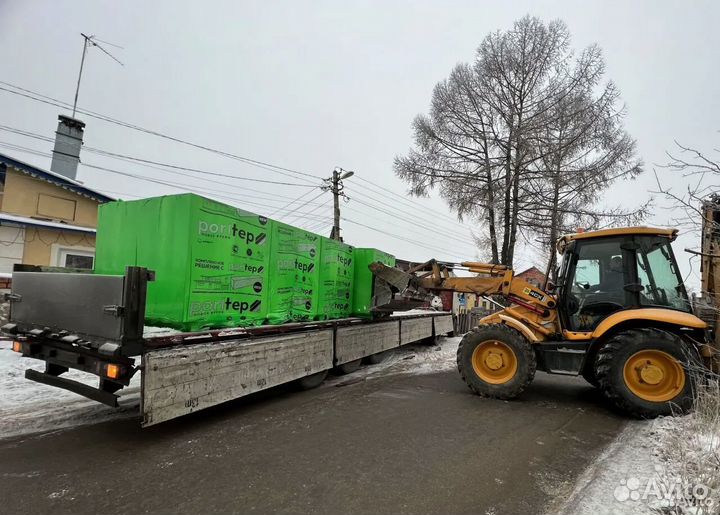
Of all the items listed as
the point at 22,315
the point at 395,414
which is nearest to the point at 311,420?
the point at 395,414

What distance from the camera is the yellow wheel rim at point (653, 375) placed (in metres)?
5.38

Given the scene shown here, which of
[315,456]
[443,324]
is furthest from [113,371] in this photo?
[443,324]

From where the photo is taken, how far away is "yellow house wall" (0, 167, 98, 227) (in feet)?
36.5

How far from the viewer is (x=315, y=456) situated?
399 cm

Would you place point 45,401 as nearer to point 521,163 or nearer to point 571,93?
point 521,163

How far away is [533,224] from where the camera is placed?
48.6 feet

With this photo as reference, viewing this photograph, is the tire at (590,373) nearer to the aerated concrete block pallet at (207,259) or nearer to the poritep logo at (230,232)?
the aerated concrete block pallet at (207,259)

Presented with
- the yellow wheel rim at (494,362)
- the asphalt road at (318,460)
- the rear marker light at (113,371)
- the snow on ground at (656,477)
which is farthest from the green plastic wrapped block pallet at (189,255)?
the snow on ground at (656,477)

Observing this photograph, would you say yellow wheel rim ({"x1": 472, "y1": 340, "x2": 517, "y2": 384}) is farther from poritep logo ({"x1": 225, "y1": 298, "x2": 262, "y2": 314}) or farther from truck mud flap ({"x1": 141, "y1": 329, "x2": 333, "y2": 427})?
poritep logo ({"x1": 225, "y1": 298, "x2": 262, "y2": 314})

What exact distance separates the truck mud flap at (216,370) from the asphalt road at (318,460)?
0.38 m

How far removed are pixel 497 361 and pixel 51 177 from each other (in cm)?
1287

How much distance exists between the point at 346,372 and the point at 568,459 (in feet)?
15.6

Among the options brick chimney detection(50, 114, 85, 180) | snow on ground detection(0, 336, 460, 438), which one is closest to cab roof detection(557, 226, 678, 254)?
snow on ground detection(0, 336, 460, 438)

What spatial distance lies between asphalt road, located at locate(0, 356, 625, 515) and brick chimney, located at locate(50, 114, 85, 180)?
1176 cm
